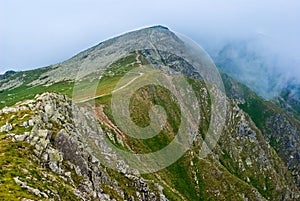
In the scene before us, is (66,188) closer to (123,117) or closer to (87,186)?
(87,186)

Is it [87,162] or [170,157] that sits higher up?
[87,162]

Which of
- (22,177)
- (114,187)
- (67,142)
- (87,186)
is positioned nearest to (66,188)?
(22,177)

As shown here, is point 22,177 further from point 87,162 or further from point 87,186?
point 87,162

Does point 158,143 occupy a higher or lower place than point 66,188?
lower

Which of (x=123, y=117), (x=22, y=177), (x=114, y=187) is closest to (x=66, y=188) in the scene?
(x=22, y=177)

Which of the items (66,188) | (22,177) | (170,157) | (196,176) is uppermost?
(22,177)

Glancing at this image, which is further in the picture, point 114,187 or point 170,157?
point 170,157

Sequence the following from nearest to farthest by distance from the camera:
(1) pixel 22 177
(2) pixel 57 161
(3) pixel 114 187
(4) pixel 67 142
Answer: (1) pixel 22 177 < (2) pixel 57 161 < (4) pixel 67 142 < (3) pixel 114 187

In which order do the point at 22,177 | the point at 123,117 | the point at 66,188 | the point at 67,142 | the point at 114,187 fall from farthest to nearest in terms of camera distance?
the point at 123,117 → the point at 114,187 → the point at 67,142 → the point at 66,188 → the point at 22,177

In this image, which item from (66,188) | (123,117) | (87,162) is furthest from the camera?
(123,117)
